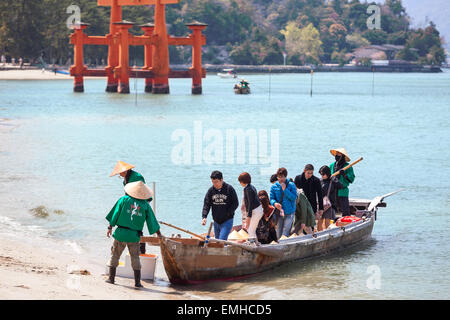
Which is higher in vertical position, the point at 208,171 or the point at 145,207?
the point at 145,207

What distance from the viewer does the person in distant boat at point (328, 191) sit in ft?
46.3

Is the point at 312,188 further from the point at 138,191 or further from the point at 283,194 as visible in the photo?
the point at 138,191

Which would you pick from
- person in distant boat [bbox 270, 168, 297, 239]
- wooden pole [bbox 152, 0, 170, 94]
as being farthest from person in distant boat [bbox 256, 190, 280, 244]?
wooden pole [bbox 152, 0, 170, 94]

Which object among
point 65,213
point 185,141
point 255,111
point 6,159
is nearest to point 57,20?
point 255,111

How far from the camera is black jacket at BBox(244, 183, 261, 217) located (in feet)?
39.2

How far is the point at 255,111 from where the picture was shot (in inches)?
2564

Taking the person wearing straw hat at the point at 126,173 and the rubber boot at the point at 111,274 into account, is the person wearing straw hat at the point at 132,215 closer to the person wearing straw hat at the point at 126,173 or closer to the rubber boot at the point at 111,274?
the person wearing straw hat at the point at 126,173

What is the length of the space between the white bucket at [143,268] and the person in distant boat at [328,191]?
3.57 meters

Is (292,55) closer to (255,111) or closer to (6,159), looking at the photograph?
(255,111)

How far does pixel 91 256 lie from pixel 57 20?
103 metres

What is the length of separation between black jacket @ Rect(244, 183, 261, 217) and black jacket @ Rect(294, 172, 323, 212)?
5.35ft

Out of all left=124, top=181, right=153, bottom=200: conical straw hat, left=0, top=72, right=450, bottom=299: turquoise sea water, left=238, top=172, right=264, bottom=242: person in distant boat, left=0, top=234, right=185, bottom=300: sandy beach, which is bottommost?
left=0, top=72, right=450, bottom=299: turquoise sea water

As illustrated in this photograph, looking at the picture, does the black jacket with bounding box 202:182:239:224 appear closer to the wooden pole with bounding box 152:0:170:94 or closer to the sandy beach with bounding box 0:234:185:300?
the sandy beach with bounding box 0:234:185:300

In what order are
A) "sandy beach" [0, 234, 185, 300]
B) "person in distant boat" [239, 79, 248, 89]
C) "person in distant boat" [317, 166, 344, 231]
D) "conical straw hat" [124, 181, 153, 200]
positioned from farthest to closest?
"person in distant boat" [239, 79, 248, 89] < "person in distant boat" [317, 166, 344, 231] < "conical straw hat" [124, 181, 153, 200] < "sandy beach" [0, 234, 185, 300]
